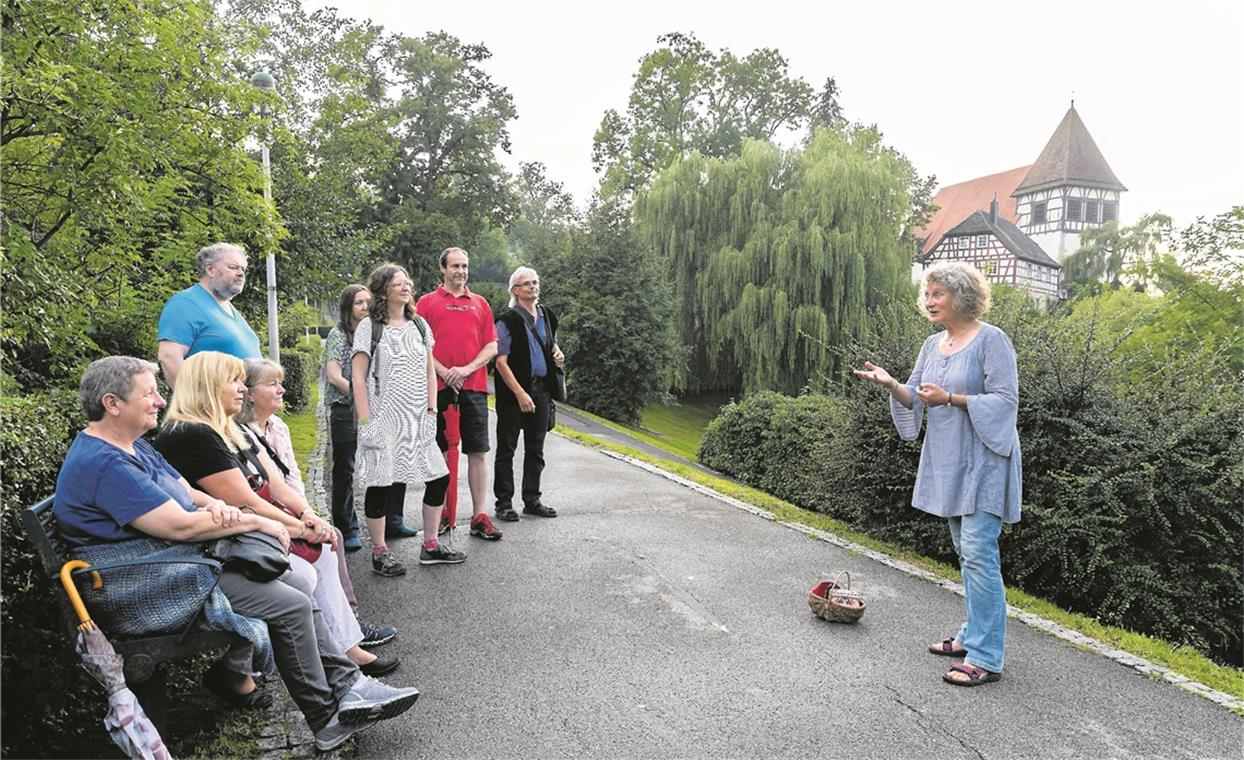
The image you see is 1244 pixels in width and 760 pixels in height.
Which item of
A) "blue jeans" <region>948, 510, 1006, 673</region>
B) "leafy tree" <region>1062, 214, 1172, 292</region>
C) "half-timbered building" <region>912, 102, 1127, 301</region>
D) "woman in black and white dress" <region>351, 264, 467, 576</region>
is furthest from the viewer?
"half-timbered building" <region>912, 102, 1127, 301</region>

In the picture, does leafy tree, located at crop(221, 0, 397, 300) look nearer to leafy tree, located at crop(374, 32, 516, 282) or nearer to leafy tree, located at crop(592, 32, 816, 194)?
leafy tree, located at crop(374, 32, 516, 282)

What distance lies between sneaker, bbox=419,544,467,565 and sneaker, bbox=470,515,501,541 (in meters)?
0.61

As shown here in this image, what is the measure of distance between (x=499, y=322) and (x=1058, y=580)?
4.77 metres

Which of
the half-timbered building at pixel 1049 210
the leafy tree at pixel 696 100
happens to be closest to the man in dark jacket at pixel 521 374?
the leafy tree at pixel 696 100

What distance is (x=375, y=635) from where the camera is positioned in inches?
173

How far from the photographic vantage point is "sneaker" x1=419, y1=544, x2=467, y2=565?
18.7 feet

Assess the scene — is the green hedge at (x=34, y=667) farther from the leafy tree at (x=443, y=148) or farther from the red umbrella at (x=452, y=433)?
the leafy tree at (x=443, y=148)

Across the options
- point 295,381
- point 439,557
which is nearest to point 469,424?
point 439,557

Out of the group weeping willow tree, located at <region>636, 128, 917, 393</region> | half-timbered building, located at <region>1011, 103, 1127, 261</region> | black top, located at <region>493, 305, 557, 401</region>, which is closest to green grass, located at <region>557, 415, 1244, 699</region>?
black top, located at <region>493, 305, 557, 401</region>

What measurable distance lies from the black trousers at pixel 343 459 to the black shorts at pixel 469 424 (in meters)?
0.62

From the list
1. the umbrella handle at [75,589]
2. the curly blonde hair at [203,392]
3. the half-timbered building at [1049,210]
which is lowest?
the umbrella handle at [75,589]

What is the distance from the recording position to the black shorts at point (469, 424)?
625 cm

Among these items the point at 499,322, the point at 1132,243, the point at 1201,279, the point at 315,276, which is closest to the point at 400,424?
the point at 499,322

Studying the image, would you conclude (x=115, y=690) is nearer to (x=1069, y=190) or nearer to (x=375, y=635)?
(x=375, y=635)
